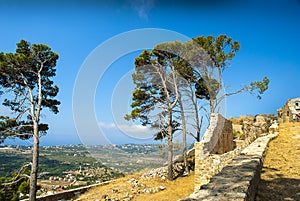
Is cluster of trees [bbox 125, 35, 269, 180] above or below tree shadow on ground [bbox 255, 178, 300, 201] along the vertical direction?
above

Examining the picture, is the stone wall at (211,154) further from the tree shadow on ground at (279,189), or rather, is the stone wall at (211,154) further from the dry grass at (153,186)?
the tree shadow on ground at (279,189)

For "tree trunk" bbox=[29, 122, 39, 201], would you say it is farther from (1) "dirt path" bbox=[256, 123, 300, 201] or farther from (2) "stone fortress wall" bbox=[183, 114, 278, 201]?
(1) "dirt path" bbox=[256, 123, 300, 201]

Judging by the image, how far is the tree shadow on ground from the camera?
3.67 m

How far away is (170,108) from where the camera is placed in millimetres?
12781

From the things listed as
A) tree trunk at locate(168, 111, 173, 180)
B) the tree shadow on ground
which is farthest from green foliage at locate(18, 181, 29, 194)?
the tree shadow on ground

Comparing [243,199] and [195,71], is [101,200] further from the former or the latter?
[195,71]

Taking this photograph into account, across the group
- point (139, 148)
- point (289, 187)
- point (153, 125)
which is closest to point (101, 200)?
point (139, 148)

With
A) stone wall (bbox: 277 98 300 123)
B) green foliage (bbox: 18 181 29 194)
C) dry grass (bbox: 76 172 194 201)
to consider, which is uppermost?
stone wall (bbox: 277 98 300 123)

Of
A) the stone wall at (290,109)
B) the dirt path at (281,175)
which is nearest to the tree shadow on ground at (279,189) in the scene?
the dirt path at (281,175)

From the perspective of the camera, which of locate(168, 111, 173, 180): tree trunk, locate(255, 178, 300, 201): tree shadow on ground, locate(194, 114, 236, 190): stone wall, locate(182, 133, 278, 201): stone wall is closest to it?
locate(182, 133, 278, 201): stone wall

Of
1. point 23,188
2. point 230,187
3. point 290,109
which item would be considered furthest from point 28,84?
point 290,109

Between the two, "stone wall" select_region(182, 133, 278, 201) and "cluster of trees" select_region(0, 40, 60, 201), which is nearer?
"stone wall" select_region(182, 133, 278, 201)

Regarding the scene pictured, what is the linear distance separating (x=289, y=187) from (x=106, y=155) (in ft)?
21.6

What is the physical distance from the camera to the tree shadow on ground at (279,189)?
3671mm
